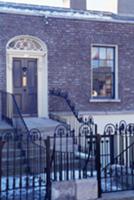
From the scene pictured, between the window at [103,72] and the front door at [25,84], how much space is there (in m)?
2.42

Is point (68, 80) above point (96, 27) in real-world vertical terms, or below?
below

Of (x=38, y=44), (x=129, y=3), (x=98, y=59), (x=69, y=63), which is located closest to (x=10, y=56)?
(x=38, y=44)

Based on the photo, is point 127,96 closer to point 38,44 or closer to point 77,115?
point 77,115

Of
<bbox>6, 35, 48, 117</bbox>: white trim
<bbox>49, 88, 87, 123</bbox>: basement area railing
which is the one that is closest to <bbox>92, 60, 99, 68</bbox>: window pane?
<bbox>49, 88, 87, 123</bbox>: basement area railing

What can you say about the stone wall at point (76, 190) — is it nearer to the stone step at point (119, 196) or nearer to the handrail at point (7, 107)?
the stone step at point (119, 196)

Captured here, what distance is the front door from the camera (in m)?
14.8

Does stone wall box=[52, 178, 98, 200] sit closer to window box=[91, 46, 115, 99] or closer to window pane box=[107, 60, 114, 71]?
window box=[91, 46, 115, 99]

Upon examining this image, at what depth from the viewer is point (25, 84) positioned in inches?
587

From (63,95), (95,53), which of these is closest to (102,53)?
(95,53)

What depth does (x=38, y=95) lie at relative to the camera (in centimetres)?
1501

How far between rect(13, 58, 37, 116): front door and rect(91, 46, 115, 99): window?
2417 mm

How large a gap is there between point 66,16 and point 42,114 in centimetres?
369

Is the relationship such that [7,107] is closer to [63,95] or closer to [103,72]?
[63,95]

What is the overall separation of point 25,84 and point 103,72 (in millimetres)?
3217
